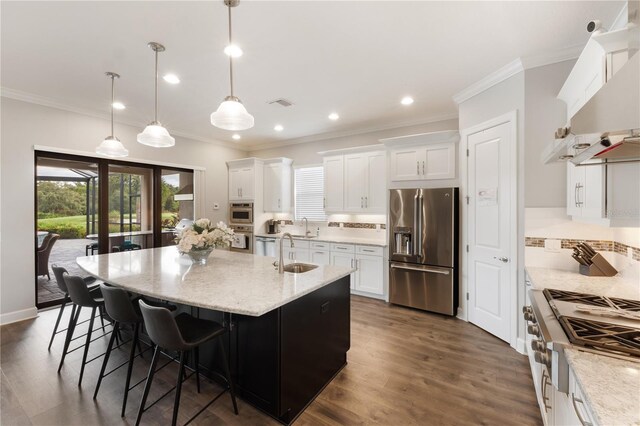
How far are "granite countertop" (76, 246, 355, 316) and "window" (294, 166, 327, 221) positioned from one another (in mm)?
2583

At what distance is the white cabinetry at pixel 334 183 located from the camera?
16.4 ft

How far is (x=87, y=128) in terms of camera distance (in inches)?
163

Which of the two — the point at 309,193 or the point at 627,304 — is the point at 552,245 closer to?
the point at 627,304

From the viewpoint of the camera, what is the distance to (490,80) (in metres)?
3.09

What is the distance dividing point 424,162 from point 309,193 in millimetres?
2451

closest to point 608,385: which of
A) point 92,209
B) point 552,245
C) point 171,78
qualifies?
point 552,245

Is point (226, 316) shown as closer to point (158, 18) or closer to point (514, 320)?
point (158, 18)

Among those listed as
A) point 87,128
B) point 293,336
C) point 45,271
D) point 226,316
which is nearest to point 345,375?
point 293,336

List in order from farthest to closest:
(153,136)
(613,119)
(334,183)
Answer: (334,183)
(153,136)
(613,119)

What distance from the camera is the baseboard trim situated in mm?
3439

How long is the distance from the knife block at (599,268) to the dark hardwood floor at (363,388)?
103 cm

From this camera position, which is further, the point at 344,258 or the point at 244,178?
the point at 244,178

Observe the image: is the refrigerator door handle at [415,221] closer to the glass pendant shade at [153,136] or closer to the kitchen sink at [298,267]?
the kitchen sink at [298,267]

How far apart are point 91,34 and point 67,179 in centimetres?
270
